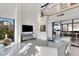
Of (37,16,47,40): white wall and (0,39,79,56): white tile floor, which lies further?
(37,16,47,40): white wall

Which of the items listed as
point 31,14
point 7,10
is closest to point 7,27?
point 7,10

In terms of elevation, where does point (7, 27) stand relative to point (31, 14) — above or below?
below

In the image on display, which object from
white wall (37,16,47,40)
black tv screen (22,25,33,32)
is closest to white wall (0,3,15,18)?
black tv screen (22,25,33,32)

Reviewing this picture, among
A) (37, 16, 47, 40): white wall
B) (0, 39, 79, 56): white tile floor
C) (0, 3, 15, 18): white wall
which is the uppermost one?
(0, 3, 15, 18): white wall

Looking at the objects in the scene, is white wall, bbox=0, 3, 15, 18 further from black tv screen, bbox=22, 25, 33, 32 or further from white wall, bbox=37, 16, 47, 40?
white wall, bbox=37, 16, 47, 40

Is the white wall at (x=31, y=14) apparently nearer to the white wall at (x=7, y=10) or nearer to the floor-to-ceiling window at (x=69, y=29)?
the white wall at (x=7, y=10)

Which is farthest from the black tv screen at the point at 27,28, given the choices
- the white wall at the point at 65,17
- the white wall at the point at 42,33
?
the white wall at the point at 65,17

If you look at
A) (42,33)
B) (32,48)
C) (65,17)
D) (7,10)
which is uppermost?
(7,10)

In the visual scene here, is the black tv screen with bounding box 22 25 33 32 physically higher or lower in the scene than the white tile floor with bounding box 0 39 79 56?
higher

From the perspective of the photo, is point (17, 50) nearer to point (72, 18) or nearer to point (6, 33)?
point (6, 33)

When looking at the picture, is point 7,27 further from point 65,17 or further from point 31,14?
point 65,17

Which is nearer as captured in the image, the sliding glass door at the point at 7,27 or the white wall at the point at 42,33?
the sliding glass door at the point at 7,27

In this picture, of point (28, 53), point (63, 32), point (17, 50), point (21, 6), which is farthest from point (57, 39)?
point (21, 6)

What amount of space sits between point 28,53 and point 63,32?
637 mm
